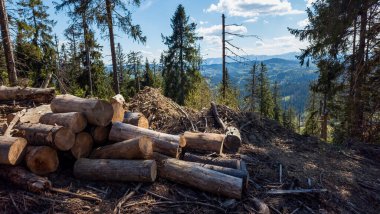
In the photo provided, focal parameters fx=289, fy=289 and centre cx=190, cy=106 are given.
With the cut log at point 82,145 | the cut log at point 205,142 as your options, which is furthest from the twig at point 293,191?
the cut log at point 82,145

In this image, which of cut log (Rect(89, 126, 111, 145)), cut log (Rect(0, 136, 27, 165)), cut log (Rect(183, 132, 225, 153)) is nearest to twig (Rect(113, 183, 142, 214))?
cut log (Rect(89, 126, 111, 145))

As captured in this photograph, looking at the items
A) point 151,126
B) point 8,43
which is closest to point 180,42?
point 8,43

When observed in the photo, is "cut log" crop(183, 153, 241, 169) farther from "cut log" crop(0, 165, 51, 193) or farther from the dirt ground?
"cut log" crop(0, 165, 51, 193)

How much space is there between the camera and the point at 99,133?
562cm

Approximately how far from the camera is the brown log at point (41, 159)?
4.66 meters

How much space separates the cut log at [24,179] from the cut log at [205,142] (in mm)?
2824

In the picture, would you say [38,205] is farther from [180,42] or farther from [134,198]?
[180,42]

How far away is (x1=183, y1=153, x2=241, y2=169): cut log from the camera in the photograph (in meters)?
5.33

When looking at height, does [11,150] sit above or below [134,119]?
below

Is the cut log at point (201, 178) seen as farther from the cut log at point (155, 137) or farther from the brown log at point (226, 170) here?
the cut log at point (155, 137)

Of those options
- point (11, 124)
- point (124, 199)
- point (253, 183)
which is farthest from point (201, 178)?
point (11, 124)

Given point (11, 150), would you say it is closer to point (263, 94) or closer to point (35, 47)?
point (35, 47)

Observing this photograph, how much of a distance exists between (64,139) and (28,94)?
3575 mm

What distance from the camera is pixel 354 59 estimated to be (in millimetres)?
11820
